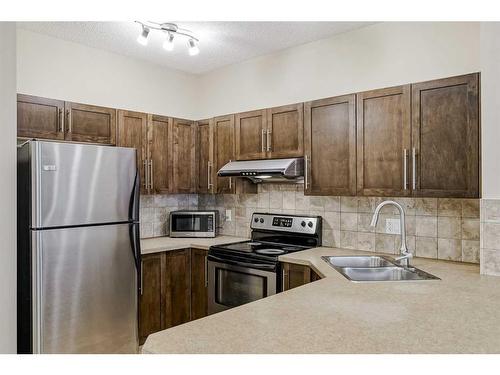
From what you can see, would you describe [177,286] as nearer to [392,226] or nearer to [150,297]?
[150,297]

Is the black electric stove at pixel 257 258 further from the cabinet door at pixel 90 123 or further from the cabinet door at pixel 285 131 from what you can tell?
the cabinet door at pixel 90 123

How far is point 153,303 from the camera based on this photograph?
315 centimetres

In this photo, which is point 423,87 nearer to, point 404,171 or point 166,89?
point 404,171

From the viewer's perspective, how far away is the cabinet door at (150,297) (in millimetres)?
3080

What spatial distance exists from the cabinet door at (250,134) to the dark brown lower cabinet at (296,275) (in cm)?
100

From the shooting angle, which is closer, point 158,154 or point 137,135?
point 137,135

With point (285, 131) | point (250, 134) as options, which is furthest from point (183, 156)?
point (285, 131)

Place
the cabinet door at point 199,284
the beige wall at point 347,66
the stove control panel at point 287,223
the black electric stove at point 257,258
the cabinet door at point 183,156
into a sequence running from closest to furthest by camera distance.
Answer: the beige wall at point 347,66 < the black electric stove at point 257,258 < the stove control panel at point 287,223 < the cabinet door at point 199,284 < the cabinet door at point 183,156

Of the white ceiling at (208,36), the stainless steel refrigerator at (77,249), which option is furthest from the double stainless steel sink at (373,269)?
the white ceiling at (208,36)

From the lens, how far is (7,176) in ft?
4.27

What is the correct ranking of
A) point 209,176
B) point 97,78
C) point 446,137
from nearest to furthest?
point 446,137 → point 97,78 → point 209,176

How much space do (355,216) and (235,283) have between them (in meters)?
1.06

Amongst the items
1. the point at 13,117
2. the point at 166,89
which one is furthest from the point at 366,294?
the point at 166,89

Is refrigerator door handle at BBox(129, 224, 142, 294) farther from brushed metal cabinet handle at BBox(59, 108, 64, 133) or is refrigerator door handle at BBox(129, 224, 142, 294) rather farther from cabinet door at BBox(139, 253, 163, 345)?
brushed metal cabinet handle at BBox(59, 108, 64, 133)
